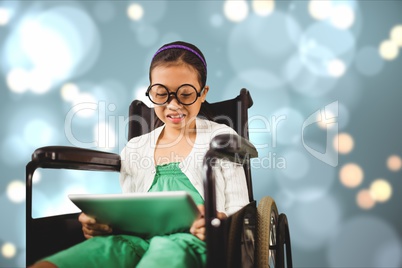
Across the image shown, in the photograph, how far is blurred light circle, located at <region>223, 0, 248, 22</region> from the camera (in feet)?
5.38

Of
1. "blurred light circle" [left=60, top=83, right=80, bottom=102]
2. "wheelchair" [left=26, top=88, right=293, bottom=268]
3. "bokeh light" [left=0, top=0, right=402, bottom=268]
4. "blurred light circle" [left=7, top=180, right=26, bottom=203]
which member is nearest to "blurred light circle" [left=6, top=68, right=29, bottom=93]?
"bokeh light" [left=0, top=0, right=402, bottom=268]

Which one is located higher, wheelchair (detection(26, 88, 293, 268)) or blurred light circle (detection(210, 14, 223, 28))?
blurred light circle (detection(210, 14, 223, 28))

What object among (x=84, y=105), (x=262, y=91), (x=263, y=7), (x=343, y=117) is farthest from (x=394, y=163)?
Answer: (x=84, y=105)

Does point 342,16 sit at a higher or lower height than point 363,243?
higher

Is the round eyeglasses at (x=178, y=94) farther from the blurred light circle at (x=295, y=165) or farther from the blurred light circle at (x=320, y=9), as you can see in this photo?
the blurred light circle at (x=320, y=9)

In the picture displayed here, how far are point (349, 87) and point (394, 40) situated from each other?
0.24 metres

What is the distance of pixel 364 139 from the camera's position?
1506 millimetres

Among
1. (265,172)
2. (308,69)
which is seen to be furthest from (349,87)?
(265,172)

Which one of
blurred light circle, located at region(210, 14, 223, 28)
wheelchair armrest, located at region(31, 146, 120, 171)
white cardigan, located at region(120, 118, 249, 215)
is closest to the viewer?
wheelchair armrest, located at region(31, 146, 120, 171)

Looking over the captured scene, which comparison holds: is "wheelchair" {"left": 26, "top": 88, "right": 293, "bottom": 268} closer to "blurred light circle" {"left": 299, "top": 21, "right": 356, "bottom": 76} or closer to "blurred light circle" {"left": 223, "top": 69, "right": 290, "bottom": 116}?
"blurred light circle" {"left": 223, "top": 69, "right": 290, "bottom": 116}

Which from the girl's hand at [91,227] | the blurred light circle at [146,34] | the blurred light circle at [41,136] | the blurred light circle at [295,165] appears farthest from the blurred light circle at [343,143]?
the blurred light circle at [41,136]

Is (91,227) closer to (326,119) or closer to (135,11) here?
(326,119)

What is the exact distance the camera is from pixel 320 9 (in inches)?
61.7

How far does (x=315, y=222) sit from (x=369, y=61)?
0.66m
